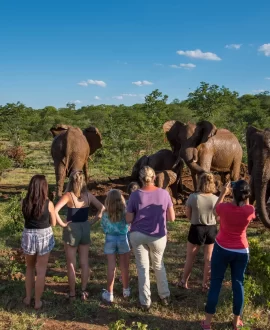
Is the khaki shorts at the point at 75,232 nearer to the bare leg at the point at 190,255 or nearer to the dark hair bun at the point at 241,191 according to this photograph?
the bare leg at the point at 190,255

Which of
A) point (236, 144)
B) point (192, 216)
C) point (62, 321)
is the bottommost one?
point (62, 321)

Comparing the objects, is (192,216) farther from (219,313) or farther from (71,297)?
(71,297)

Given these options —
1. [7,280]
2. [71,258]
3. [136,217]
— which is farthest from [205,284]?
[7,280]

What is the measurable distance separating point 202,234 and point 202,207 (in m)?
0.41

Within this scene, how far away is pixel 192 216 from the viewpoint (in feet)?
15.7

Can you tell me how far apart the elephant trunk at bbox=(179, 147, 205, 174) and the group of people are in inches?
169

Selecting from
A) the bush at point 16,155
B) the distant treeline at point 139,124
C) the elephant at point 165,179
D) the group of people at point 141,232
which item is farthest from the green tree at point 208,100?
the group of people at point 141,232

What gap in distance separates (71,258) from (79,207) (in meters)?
0.69

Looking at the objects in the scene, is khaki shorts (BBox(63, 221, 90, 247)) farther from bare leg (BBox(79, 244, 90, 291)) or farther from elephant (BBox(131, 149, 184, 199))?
elephant (BBox(131, 149, 184, 199))

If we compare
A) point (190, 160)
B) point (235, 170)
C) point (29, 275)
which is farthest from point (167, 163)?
point (29, 275)

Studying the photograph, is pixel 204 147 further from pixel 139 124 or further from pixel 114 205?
pixel 139 124

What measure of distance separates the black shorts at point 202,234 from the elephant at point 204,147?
4298mm

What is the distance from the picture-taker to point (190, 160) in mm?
9250

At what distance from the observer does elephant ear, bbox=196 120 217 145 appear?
366 inches
